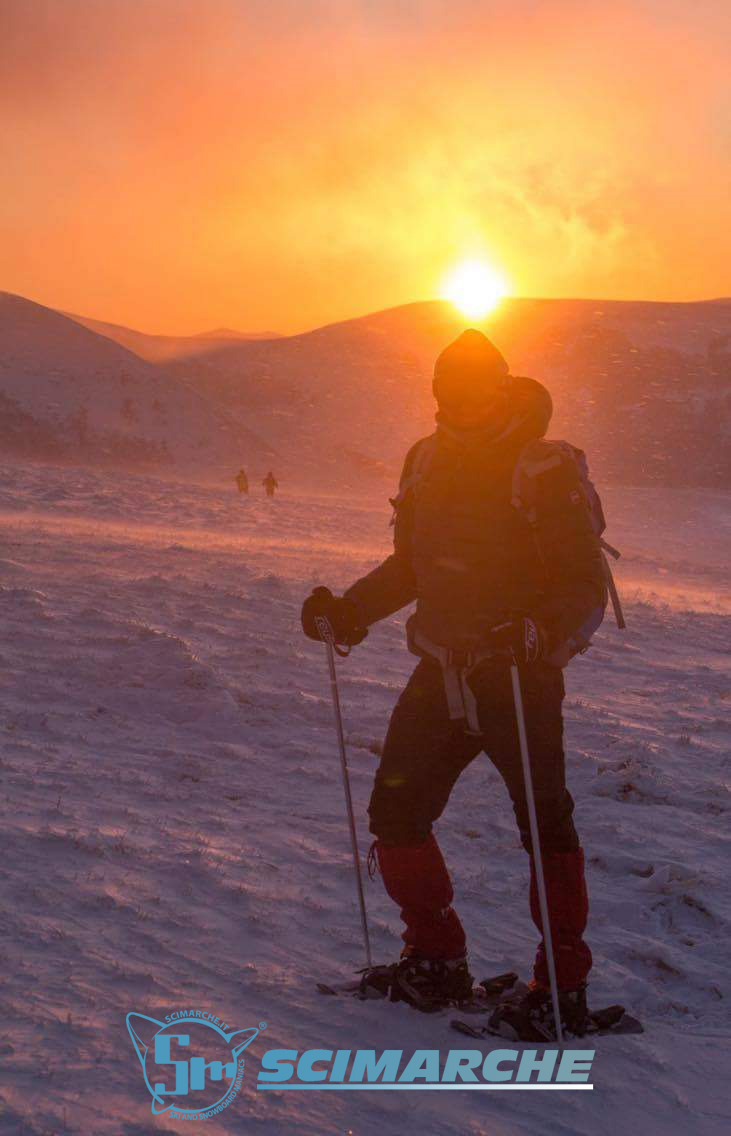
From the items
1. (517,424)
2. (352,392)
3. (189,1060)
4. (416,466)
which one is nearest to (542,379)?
(352,392)

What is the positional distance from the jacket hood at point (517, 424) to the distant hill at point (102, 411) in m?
46.1

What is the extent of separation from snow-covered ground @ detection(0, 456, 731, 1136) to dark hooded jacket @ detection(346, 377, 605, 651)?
55.4 inches

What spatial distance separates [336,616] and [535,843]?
1.13m

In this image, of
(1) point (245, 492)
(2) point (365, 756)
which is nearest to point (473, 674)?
(2) point (365, 756)

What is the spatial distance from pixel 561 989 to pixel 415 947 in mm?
524

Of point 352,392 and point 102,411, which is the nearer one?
point 102,411

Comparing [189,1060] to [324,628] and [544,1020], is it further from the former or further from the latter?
[324,628]

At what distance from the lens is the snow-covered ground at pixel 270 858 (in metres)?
2.90

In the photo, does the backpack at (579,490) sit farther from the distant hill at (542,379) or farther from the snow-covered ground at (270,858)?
the distant hill at (542,379)

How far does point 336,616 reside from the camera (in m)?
3.83

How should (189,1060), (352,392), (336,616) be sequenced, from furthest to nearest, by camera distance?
1. (352,392)
2. (336,616)
3. (189,1060)

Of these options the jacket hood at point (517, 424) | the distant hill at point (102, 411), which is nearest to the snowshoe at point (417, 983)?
the jacket hood at point (517, 424)

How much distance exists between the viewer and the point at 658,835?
18.3 feet

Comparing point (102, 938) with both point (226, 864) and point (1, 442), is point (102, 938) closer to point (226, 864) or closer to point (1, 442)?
point (226, 864)
